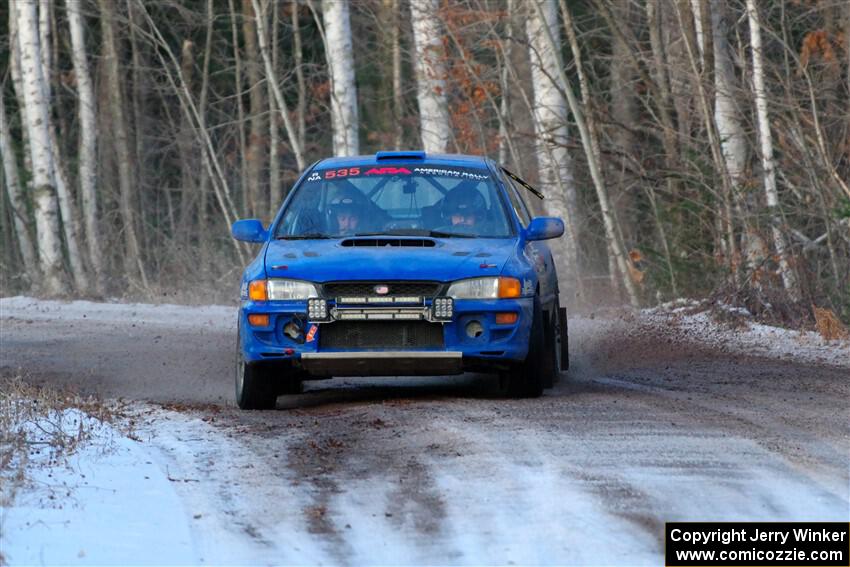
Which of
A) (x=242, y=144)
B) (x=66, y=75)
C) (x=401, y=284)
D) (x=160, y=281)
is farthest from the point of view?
(x=66, y=75)

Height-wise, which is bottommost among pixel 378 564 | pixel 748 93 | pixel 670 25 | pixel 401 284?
pixel 378 564

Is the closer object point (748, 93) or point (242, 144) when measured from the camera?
point (748, 93)

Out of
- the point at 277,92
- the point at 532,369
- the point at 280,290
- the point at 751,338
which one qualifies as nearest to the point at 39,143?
the point at 277,92

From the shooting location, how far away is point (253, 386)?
10.5 m

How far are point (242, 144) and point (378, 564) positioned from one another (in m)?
35.4

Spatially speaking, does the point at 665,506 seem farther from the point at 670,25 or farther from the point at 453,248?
the point at 670,25

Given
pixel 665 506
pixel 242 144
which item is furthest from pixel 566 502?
pixel 242 144

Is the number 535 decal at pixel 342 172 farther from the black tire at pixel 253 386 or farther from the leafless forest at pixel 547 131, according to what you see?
the leafless forest at pixel 547 131

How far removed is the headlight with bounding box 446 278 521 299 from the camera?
1004 centimetres

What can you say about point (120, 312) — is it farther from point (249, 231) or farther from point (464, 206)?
point (464, 206)

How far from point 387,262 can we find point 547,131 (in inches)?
447

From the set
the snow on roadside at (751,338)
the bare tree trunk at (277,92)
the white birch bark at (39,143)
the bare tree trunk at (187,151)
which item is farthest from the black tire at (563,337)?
the bare tree trunk at (187,151)

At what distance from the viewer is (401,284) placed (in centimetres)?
1002

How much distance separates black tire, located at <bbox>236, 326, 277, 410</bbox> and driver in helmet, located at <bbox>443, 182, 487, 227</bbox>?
5.67 ft
